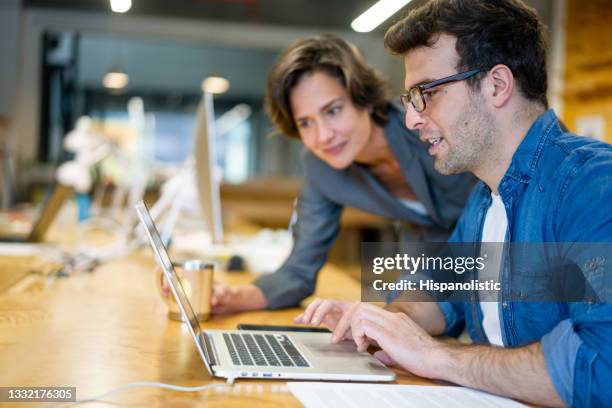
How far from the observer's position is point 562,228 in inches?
37.9

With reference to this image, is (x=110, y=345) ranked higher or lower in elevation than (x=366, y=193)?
lower

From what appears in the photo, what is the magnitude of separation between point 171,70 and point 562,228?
27.6 feet

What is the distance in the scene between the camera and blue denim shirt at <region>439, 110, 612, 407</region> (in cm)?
80

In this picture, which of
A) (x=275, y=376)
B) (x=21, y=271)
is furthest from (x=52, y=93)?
(x=275, y=376)

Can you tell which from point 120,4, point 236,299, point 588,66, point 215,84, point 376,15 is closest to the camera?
point 236,299

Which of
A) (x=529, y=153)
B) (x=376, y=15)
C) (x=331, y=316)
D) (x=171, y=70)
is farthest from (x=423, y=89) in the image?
(x=171, y=70)

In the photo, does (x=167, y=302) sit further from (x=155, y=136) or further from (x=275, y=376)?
(x=155, y=136)

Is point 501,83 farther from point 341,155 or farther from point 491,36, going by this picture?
point 341,155

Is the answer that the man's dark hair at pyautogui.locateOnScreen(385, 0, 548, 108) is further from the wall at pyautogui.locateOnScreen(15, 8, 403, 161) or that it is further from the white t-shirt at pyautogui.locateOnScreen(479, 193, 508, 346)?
the wall at pyautogui.locateOnScreen(15, 8, 403, 161)

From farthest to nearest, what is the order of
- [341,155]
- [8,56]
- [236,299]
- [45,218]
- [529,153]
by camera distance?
[8,56], [45,218], [341,155], [236,299], [529,153]

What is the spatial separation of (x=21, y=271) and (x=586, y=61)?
190 inches

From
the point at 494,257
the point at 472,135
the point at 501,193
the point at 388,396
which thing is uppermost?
the point at 472,135

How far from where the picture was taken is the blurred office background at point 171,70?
7.11 meters

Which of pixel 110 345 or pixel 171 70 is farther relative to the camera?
pixel 171 70
